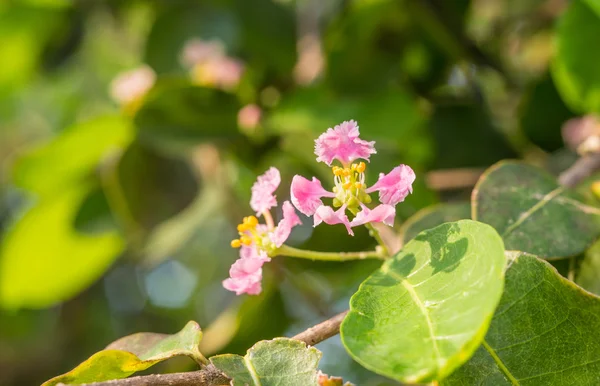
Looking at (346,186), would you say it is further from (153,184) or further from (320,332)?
(153,184)

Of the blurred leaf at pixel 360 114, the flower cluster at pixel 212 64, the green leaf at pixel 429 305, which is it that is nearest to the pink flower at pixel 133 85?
the flower cluster at pixel 212 64

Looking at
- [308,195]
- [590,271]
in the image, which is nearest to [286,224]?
[308,195]

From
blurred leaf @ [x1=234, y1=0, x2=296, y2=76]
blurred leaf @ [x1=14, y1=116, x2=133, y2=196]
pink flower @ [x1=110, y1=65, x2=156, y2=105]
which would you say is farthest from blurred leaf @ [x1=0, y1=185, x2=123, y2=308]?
blurred leaf @ [x1=234, y1=0, x2=296, y2=76]

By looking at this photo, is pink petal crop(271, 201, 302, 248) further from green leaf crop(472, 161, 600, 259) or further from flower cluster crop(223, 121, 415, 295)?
green leaf crop(472, 161, 600, 259)

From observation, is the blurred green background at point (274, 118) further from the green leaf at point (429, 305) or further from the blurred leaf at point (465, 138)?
the green leaf at point (429, 305)

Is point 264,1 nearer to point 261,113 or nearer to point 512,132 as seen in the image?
point 261,113

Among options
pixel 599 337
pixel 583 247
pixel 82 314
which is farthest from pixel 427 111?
pixel 82 314
